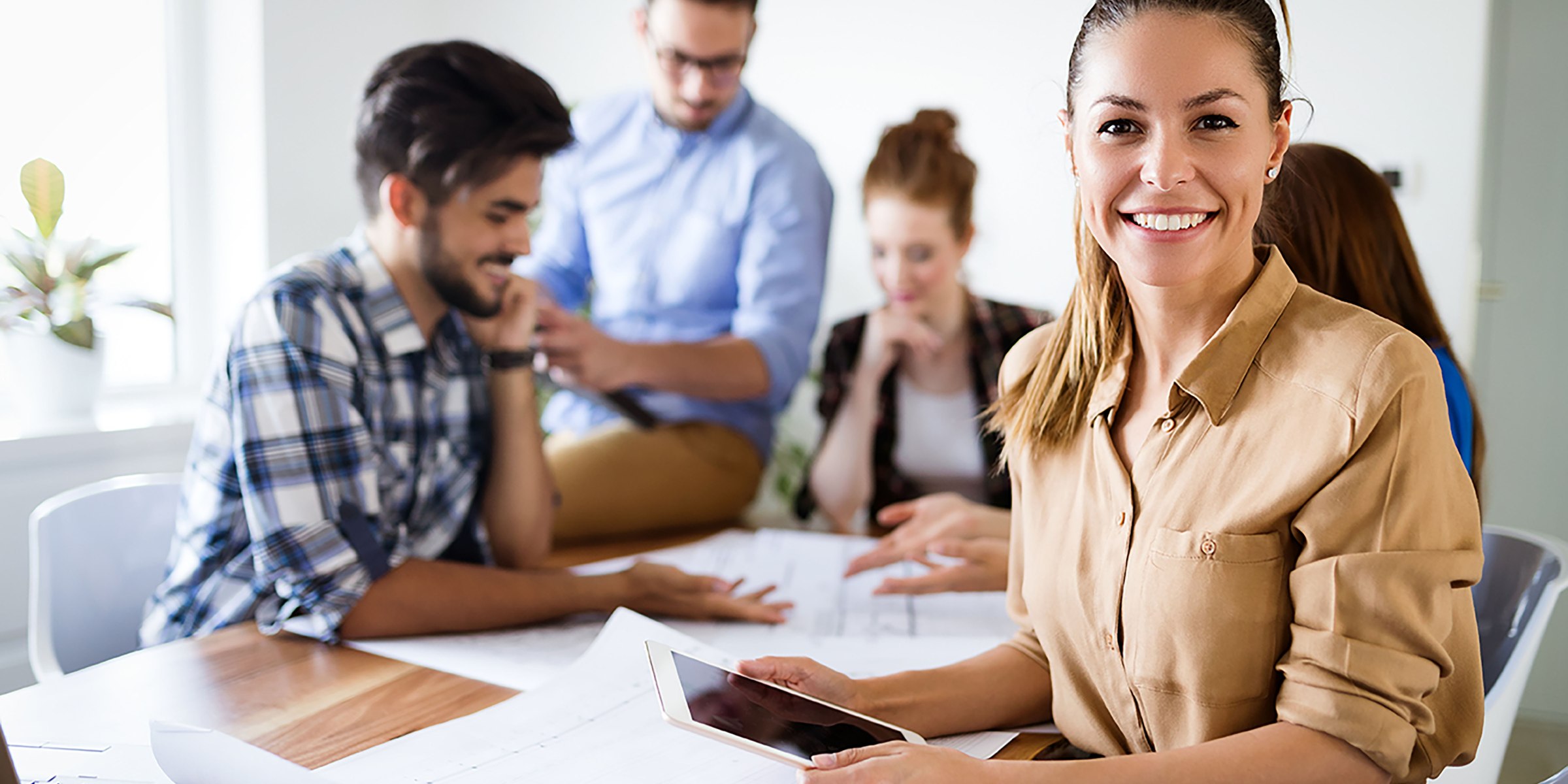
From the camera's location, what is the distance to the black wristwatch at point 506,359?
1.76 meters

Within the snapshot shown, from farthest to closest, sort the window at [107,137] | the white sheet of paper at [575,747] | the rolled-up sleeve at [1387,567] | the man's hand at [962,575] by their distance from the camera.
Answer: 1. the window at [107,137]
2. the man's hand at [962,575]
3. the white sheet of paper at [575,747]
4. the rolled-up sleeve at [1387,567]

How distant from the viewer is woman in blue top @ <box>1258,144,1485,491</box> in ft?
4.07

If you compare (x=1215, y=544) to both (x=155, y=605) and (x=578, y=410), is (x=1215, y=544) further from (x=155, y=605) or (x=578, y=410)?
(x=578, y=410)

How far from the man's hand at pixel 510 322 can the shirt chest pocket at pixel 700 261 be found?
67 centimetres

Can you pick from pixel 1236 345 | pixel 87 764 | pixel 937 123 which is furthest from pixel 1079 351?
pixel 937 123

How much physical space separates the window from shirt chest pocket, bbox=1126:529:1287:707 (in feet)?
7.85

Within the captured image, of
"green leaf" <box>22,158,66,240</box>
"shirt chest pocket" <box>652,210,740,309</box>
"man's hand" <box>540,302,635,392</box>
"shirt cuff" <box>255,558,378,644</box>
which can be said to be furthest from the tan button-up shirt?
"green leaf" <box>22,158,66,240</box>

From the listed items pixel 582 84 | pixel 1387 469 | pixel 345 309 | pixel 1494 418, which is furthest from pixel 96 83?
pixel 1494 418

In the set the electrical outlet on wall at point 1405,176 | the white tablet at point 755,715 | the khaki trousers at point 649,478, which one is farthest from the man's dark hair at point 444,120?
the electrical outlet on wall at point 1405,176

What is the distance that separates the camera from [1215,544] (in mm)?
799

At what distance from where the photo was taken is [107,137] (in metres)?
2.75

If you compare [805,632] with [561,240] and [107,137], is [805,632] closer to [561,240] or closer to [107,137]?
[561,240]

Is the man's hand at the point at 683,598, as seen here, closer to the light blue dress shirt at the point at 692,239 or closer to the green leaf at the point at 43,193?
the light blue dress shirt at the point at 692,239

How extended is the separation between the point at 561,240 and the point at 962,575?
1443 millimetres
